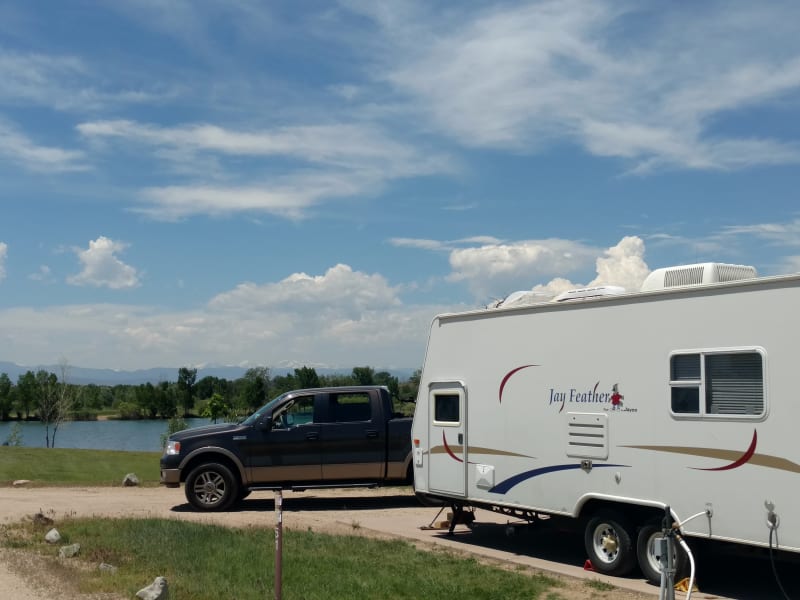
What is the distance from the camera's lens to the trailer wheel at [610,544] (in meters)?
9.48

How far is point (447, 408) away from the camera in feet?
39.5

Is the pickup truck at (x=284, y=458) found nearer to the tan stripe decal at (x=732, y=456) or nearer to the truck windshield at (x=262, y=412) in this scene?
the truck windshield at (x=262, y=412)

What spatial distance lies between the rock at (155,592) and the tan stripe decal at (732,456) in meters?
4.92

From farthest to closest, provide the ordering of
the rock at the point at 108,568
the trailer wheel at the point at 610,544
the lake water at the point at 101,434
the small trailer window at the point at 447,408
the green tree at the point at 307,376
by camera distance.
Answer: the lake water at the point at 101,434, the green tree at the point at 307,376, the small trailer window at the point at 447,408, the rock at the point at 108,568, the trailer wheel at the point at 610,544

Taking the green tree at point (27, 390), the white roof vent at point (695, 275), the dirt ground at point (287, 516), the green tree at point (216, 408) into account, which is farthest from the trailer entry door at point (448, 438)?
the green tree at point (27, 390)

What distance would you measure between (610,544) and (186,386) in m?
113

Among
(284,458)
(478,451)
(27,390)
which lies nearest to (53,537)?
(284,458)

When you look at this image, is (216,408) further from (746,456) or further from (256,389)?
(746,456)

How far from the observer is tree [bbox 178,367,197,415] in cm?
11656

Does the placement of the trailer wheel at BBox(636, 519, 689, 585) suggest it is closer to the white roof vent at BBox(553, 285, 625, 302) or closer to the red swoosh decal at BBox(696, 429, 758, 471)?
the red swoosh decal at BBox(696, 429, 758, 471)

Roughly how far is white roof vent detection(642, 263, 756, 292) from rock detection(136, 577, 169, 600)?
5.77m

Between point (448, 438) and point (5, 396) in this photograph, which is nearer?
point (448, 438)

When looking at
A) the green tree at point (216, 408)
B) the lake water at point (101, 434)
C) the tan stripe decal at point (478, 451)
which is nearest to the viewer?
the tan stripe decal at point (478, 451)

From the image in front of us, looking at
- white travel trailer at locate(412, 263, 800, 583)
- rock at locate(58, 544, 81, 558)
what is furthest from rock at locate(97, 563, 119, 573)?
white travel trailer at locate(412, 263, 800, 583)
